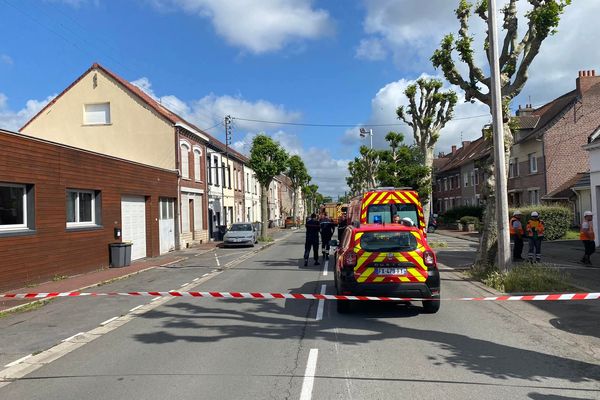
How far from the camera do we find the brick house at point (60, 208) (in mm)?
13352

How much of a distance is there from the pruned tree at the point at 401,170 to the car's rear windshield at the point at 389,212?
1115 cm

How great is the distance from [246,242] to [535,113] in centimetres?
2880

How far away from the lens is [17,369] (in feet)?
20.1

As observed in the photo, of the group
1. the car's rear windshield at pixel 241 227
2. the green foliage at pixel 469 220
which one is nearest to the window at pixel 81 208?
the car's rear windshield at pixel 241 227

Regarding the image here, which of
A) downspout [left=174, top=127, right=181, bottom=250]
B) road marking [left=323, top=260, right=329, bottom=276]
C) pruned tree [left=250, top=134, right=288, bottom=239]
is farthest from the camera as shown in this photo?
pruned tree [left=250, top=134, right=288, bottom=239]

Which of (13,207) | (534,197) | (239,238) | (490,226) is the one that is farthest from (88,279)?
(534,197)

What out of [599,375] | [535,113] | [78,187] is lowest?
[599,375]

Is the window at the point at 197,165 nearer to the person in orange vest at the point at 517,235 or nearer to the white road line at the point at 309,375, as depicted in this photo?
the person in orange vest at the point at 517,235

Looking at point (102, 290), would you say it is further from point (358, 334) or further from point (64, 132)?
point (64, 132)

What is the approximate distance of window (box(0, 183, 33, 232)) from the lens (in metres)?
13.4

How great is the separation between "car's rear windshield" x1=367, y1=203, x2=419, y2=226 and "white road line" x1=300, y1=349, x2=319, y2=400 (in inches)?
377

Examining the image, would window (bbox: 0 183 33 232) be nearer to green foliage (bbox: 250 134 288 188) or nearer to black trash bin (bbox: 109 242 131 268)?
black trash bin (bbox: 109 242 131 268)

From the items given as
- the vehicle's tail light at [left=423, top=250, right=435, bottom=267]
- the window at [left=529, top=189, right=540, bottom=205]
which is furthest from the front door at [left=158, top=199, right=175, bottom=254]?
the window at [left=529, top=189, right=540, bottom=205]

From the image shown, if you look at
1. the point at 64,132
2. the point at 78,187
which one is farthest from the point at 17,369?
the point at 64,132
